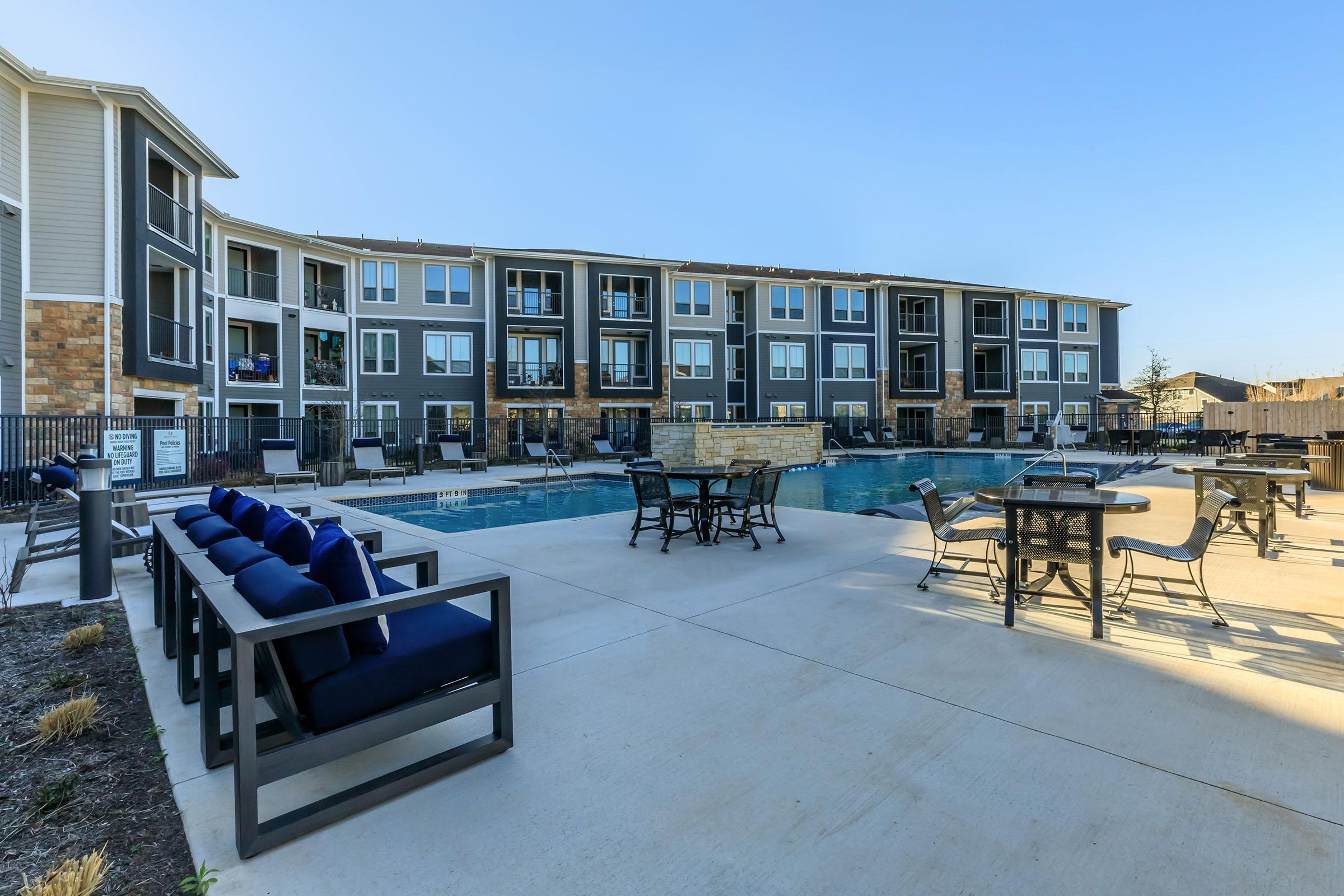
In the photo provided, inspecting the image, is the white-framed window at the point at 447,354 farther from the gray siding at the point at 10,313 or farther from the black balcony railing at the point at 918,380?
the black balcony railing at the point at 918,380

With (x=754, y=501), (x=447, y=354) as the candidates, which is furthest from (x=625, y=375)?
(x=754, y=501)

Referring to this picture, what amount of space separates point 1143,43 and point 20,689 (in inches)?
821

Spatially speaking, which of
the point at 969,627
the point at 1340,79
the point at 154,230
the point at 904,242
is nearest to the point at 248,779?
the point at 969,627

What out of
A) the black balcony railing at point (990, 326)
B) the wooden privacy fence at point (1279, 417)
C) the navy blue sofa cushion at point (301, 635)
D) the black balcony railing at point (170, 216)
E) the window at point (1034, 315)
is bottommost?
the navy blue sofa cushion at point (301, 635)

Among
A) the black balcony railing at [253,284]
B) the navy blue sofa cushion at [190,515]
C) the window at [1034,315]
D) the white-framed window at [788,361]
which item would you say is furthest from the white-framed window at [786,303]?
the navy blue sofa cushion at [190,515]

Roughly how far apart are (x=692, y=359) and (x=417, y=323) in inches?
474

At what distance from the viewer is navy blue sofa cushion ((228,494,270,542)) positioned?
10.1ft

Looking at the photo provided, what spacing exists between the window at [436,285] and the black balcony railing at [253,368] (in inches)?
242

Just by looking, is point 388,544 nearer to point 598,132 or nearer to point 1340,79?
point 1340,79

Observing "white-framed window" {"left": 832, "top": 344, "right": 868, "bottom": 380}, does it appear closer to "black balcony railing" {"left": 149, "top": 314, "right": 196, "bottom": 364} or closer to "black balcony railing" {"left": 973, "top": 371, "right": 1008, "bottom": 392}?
"black balcony railing" {"left": 973, "top": 371, "right": 1008, "bottom": 392}

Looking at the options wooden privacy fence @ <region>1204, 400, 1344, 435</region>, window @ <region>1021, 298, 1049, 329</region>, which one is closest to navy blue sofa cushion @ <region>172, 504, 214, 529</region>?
wooden privacy fence @ <region>1204, 400, 1344, 435</region>

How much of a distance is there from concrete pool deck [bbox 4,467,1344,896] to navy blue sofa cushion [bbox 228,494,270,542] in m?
0.81

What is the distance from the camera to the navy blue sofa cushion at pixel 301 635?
204 cm

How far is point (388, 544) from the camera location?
21.7 ft
